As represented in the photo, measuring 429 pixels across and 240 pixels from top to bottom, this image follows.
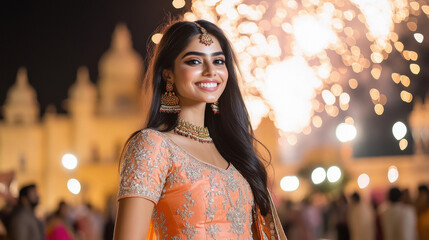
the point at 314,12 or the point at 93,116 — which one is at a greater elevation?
the point at 314,12

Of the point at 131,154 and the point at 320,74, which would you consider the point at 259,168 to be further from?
the point at 320,74

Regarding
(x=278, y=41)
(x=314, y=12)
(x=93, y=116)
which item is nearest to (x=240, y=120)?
(x=314, y=12)

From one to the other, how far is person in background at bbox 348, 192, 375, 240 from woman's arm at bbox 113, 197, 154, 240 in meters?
7.33

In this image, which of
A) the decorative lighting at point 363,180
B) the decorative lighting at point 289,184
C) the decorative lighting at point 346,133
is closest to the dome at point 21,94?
the decorative lighting at point 289,184

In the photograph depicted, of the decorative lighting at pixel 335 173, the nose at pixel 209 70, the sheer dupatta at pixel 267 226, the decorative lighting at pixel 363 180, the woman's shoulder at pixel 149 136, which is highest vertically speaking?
the nose at pixel 209 70

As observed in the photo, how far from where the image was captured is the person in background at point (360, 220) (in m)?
9.12

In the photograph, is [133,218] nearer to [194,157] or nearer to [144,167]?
[144,167]

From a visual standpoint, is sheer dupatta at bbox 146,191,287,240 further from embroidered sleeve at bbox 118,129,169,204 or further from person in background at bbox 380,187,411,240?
person in background at bbox 380,187,411,240

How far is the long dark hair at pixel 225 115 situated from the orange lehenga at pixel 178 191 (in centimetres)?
16

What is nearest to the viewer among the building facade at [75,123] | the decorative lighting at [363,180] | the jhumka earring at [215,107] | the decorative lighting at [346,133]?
the jhumka earring at [215,107]

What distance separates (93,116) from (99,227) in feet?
127

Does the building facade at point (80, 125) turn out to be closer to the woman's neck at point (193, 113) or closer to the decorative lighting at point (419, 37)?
the decorative lighting at point (419, 37)

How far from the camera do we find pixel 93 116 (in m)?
49.3

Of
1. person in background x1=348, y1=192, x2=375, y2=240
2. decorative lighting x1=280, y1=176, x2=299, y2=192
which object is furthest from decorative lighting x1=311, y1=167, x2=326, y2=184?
person in background x1=348, y1=192, x2=375, y2=240
